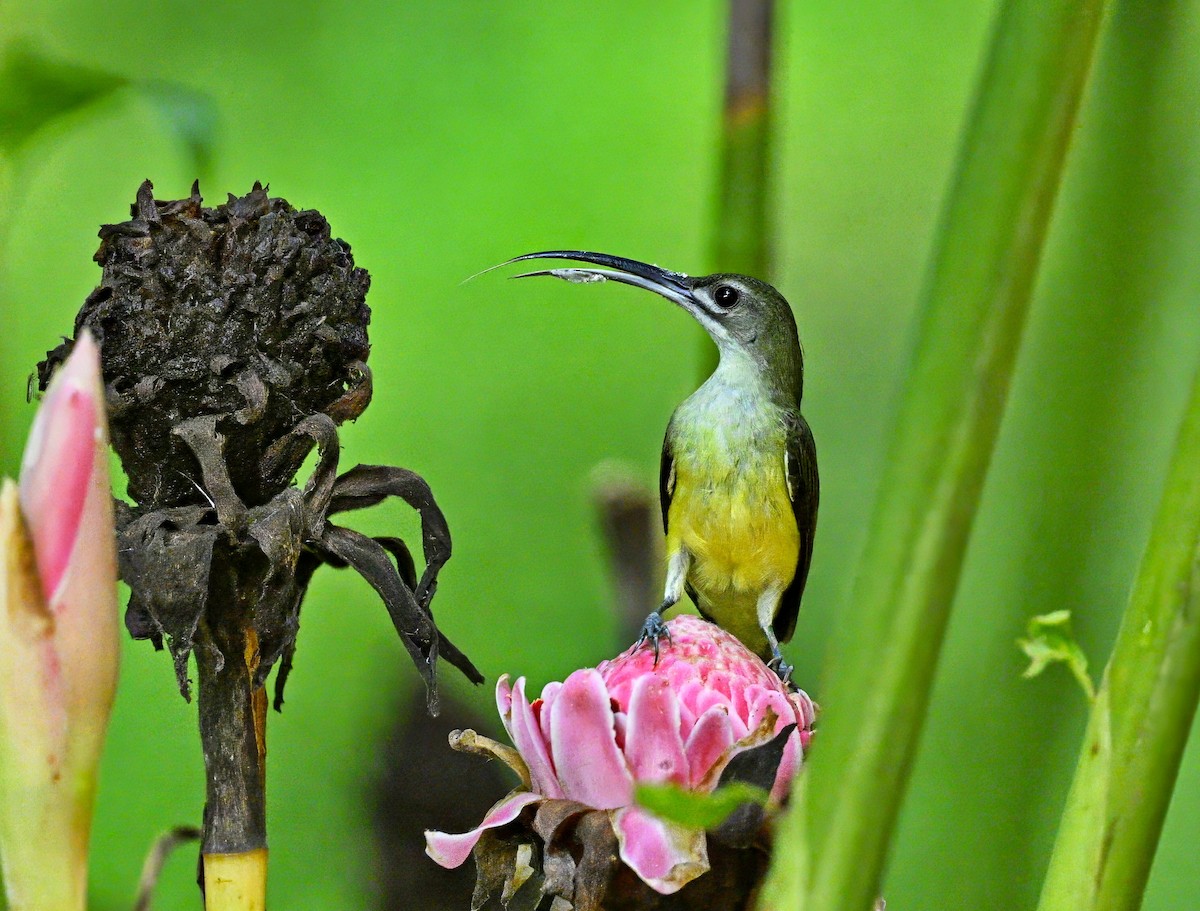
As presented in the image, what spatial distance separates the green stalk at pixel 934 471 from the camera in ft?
0.74

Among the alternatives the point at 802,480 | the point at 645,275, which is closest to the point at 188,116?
the point at 645,275

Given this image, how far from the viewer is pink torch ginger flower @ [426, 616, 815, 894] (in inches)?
10.4

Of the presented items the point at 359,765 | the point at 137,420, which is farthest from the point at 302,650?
the point at 137,420

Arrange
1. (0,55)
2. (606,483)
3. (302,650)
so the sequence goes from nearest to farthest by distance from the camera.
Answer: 1. (0,55)
2. (606,483)
3. (302,650)

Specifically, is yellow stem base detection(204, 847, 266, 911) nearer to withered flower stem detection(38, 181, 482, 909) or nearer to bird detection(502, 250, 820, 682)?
withered flower stem detection(38, 181, 482, 909)

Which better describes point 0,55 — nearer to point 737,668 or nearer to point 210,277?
point 210,277

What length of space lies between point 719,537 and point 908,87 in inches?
16.4

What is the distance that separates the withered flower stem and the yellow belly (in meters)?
0.23

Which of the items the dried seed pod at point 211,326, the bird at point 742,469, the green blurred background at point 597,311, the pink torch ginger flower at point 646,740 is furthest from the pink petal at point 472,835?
the green blurred background at point 597,311

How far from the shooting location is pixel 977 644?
2.34ft

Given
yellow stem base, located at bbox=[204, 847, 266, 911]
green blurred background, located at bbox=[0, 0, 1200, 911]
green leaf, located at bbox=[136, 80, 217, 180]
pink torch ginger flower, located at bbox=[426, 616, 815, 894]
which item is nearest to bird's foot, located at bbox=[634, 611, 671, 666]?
pink torch ginger flower, located at bbox=[426, 616, 815, 894]

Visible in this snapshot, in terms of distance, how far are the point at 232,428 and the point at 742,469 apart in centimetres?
Answer: 27

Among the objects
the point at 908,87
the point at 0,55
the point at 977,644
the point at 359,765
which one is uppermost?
the point at 908,87

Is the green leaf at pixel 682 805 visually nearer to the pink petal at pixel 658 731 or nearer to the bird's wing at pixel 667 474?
the pink petal at pixel 658 731
